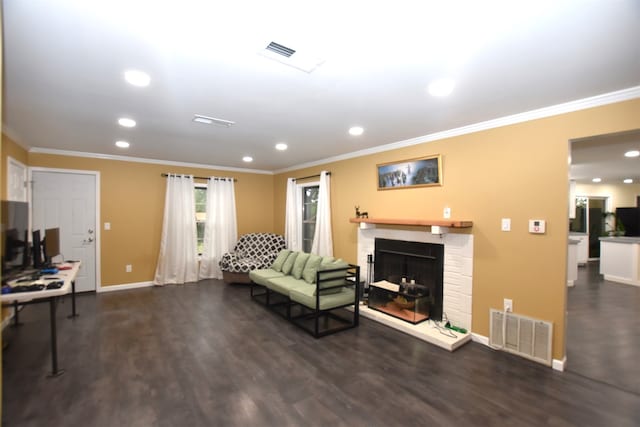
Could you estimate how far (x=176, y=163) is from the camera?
5742mm

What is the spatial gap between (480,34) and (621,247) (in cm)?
721

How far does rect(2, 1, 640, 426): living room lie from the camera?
2695mm

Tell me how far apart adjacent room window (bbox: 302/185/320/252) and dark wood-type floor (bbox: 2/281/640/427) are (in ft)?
8.94

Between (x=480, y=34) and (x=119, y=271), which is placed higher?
(x=480, y=34)

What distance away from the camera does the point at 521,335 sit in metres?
2.91

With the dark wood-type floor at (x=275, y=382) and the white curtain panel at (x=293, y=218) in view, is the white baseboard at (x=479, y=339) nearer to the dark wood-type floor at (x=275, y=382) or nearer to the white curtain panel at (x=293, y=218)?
the dark wood-type floor at (x=275, y=382)

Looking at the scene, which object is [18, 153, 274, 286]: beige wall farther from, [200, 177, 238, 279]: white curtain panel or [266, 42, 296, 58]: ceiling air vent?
[266, 42, 296, 58]: ceiling air vent

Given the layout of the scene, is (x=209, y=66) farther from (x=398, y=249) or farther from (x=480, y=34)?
(x=398, y=249)

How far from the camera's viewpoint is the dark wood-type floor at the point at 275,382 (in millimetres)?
2088

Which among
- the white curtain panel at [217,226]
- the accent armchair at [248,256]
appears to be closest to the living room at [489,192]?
the white curtain panel at [217,226]

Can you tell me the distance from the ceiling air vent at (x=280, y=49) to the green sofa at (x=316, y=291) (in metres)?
2.34

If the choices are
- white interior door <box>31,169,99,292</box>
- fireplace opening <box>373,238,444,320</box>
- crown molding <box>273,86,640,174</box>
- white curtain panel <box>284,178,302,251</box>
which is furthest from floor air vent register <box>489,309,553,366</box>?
white interior door <box>31,169,99,292</box>

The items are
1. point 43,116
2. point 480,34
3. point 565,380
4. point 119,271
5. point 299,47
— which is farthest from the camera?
point 119,271

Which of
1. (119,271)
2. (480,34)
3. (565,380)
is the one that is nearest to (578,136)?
(480,34)
